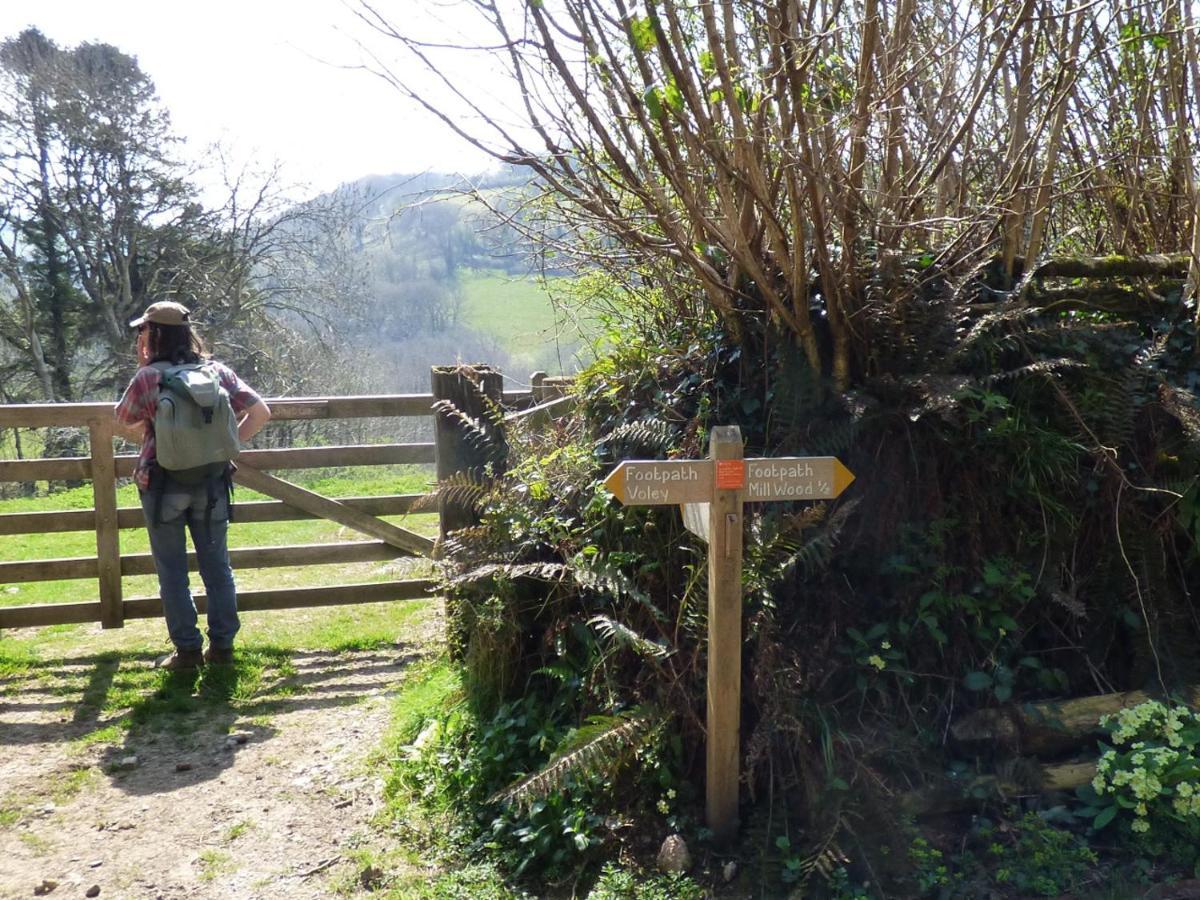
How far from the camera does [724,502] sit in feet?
11.3

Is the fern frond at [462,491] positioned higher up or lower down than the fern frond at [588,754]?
higher up

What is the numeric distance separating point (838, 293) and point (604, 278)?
193 centimetres

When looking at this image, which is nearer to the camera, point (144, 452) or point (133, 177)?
point (144, 452)

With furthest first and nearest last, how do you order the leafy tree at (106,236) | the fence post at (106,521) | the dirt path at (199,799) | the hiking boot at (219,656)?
the leafy tree at (106,236) → the fence post at (106,521) → the hiking boot at (219,656) → the dirt path at (199,799)

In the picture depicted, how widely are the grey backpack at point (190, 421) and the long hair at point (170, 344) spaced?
0.24 feet

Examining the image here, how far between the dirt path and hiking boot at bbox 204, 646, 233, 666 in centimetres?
48

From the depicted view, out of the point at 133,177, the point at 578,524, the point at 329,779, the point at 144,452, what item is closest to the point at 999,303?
the point at 578,524

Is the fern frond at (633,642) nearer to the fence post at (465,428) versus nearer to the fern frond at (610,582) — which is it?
the fern frond at (610,582)

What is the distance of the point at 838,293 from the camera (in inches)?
158

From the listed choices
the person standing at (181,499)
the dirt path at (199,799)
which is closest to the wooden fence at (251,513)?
the person standing at (181,499)

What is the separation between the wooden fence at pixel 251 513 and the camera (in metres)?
6.29

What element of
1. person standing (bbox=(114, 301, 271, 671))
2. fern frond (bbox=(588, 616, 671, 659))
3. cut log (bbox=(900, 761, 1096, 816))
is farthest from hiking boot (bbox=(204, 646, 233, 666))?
cut log (bbox=(900, 761, 1096, 816))

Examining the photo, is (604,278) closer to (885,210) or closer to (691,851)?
(885,210)

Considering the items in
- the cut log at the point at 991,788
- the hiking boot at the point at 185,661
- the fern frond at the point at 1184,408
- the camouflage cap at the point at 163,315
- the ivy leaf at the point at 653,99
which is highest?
the ivy leaf at the point at 653,99
